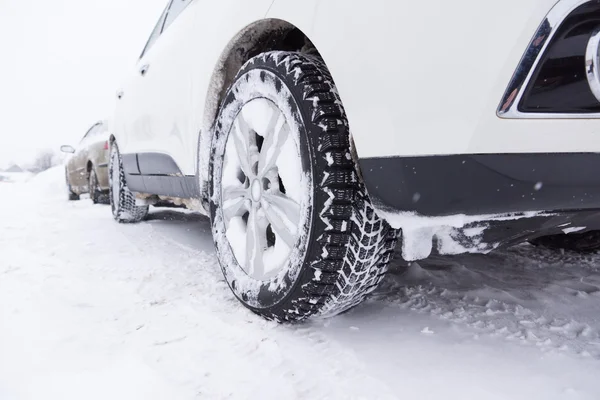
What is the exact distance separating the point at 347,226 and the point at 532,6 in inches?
23.9

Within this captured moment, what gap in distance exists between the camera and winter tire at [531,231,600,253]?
2047mm

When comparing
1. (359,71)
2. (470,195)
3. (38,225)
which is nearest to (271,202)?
(359,71)

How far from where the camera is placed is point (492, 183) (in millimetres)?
886

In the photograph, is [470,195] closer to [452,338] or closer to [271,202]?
[452,338]

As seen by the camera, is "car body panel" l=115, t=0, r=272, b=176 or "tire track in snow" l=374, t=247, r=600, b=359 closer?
"tire track in snow" l=374, t=247, r=600, b=359

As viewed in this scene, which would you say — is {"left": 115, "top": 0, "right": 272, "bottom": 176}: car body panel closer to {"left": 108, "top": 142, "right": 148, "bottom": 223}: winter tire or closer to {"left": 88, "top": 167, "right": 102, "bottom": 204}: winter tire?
{"left": 108, "top": 142, "right": 148, "bottom": 223}: winter tire

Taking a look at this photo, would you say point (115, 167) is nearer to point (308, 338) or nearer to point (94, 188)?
point (94, 188)

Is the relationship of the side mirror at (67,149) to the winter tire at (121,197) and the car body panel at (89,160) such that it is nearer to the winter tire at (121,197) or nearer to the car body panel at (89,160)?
the car body panel at (89,160)

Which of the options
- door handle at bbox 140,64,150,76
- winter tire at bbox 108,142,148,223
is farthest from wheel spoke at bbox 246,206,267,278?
winter tire at bbox 108,142,148,223

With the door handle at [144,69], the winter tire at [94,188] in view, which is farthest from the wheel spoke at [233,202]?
the winter tire at [94,188]

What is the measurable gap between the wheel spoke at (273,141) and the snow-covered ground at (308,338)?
1.67 feet

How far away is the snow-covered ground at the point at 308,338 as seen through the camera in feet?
3.39

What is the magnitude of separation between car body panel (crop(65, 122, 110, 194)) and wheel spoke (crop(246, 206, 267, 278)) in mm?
4036

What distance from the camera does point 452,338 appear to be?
4.09ft
